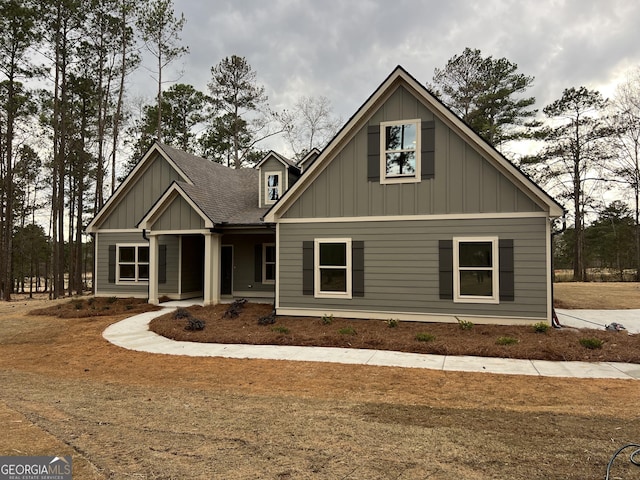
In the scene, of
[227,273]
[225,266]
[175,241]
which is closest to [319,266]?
[227,273]

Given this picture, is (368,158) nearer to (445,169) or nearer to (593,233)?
(445,169)

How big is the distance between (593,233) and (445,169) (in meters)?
33.9

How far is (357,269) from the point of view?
11375 millimetres

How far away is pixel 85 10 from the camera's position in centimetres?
2278

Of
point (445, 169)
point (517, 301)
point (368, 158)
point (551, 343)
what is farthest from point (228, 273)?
point (551, 343)

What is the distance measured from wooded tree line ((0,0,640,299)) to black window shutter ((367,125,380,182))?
16506 millimetres

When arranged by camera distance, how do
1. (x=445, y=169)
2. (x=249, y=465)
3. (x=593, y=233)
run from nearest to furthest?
(x=249, y=465)
(x=445, y=169)
(x=593, y=233)

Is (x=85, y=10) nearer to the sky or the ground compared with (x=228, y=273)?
nearer to the sky

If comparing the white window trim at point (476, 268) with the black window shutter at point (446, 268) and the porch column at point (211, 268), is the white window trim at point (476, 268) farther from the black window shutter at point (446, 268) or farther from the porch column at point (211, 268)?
the porch column at point (211, 268)

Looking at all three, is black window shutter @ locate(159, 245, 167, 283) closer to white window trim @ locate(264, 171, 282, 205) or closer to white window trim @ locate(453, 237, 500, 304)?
white window trim @ locate(264, 171, 282, 205)

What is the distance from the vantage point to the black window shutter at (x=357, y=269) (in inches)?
446

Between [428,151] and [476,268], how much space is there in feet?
10.9

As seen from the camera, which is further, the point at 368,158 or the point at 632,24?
the point at 632,24

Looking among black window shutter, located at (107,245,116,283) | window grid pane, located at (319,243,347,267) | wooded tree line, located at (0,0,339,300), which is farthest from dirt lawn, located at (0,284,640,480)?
wooded tree line, located at (0,0,339,300)
